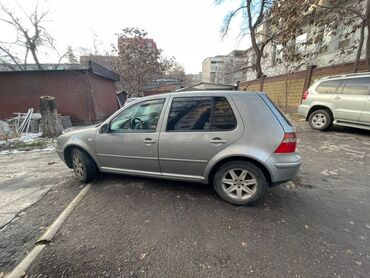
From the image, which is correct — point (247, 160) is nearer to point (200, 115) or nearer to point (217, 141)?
point (217, 141)

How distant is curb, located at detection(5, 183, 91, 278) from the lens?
74.9 inches

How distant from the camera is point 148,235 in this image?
7.74 feet

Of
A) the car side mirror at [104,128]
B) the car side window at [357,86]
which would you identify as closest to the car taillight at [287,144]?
the car side mirror at [104,128]

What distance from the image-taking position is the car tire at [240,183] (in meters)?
2.71

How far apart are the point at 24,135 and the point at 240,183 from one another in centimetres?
1067

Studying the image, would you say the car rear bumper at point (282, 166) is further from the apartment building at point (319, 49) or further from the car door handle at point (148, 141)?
the apartment building at point (319, 49)

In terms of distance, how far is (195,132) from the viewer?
2832mm

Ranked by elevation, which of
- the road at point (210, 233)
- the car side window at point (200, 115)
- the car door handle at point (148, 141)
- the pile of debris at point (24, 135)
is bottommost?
the road at point (210, 233)

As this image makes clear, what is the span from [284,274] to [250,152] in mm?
1338

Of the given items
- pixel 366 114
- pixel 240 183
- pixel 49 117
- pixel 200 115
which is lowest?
pixel 240 183

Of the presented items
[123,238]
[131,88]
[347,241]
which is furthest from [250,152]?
[131,88]

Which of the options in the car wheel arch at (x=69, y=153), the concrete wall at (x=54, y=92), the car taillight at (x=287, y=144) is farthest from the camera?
the concrete wall at (x=54, y=92)

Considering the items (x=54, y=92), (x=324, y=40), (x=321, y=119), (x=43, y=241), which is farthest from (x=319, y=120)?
(x=54, y=92)

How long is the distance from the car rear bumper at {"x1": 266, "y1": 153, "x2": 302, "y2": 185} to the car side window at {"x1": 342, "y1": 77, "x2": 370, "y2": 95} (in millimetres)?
5248
